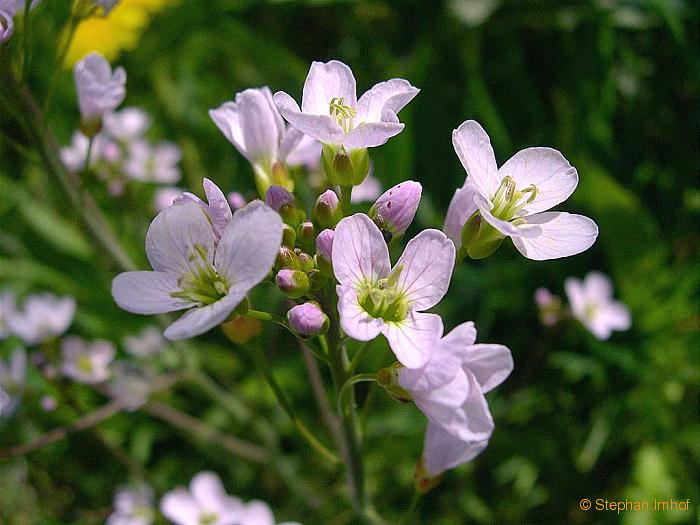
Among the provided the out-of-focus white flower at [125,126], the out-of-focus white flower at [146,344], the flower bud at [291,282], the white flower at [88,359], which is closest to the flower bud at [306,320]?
the flower bud at [291,282]

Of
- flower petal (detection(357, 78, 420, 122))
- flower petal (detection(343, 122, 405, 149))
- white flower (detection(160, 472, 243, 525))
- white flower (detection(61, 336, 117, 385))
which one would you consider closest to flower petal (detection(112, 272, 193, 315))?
flower petal (detection(343, 122, 405, 149))

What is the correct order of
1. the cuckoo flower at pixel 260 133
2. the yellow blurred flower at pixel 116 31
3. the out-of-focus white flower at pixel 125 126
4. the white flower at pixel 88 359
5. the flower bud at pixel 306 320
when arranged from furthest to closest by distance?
the yellow blurred flower at pixel 116 31
the out-of-focus white flower at pixel 125 126
the white flower at pixel 88 359
the cuckoo flower at pixel 260 133
the flower bud at pixel 306 320

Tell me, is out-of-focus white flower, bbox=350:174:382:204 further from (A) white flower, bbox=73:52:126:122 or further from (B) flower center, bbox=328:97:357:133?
(A) white flower, bbox=73:52:126:122

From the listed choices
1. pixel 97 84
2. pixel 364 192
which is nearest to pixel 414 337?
pixel 364 192

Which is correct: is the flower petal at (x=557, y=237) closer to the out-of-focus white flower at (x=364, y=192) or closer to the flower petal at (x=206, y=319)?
the flower petal at (x=206, y=319)

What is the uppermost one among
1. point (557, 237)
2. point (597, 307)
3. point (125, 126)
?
point (557, 237)

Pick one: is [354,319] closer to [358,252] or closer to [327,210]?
[358,252]
